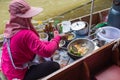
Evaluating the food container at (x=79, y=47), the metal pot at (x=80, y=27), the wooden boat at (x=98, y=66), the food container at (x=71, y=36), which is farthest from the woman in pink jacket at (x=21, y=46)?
the metal pot at (x=80, y=27)

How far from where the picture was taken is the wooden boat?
1.63 meters

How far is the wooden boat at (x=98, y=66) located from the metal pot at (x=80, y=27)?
723 mm

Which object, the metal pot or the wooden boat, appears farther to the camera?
the metal pot

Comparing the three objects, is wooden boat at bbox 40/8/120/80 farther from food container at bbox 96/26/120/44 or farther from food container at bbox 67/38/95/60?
food container at bbox 96/26/120/44

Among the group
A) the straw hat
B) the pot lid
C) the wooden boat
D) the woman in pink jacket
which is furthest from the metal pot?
the straw hat

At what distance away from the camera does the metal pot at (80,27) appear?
2561 millimetres

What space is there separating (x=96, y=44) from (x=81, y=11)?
1.41 meters

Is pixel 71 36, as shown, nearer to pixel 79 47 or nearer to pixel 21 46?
pixel 79 47

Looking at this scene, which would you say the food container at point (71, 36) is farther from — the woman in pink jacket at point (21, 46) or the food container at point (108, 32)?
the woman in pink jacket at point (21, 46)

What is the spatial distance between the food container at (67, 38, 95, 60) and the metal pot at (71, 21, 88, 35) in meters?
0.25

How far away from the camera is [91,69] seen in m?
1.81


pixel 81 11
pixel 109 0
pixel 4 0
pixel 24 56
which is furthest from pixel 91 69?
pixel 4 0

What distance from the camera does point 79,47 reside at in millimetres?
2305

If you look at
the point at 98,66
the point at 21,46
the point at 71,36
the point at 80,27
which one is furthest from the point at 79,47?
the point at 21,46
